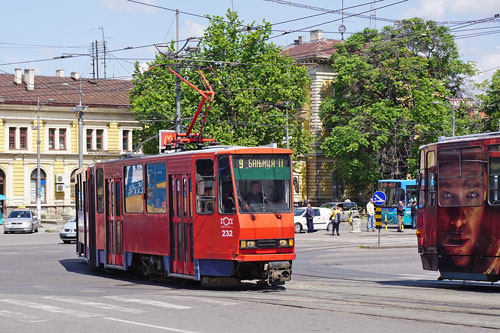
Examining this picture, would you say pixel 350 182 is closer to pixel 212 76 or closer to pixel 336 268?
pixel 212 76

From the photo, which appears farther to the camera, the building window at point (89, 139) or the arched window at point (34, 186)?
the building window at point (89, 139)

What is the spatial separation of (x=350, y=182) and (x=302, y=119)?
7.28 metres

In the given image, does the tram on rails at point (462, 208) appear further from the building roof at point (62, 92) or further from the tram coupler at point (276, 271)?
the building roof at point (62, 92)

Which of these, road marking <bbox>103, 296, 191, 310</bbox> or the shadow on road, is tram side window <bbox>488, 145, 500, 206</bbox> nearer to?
the shadow on road

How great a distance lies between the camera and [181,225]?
2009cm

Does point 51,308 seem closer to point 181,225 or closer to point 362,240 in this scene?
point 181,225

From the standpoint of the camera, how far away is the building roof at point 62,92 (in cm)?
8394

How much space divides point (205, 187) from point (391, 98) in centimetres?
5410

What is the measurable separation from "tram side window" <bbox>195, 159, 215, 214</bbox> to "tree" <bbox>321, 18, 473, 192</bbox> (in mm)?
51067

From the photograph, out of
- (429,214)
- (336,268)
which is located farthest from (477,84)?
(429,214)

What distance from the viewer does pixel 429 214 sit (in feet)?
65.0

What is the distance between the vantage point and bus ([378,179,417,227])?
190ft

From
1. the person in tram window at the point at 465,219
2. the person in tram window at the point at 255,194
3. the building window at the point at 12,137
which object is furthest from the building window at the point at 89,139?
the person in tram window at the point at 465,219

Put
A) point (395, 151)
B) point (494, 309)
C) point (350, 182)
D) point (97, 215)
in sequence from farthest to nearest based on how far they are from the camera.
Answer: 1. point (350, 182)
2. point (395, 151)
3. point (97, 215)
4. point (494, 309)
